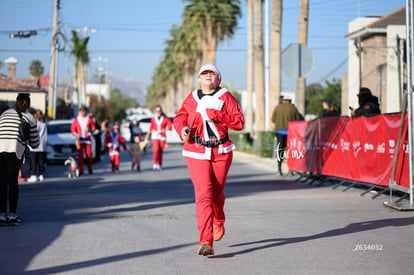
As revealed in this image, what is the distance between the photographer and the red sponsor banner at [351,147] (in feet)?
40.3

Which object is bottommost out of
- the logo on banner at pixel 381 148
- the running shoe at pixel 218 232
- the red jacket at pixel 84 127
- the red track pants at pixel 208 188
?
the running shoe at pixel 218 232

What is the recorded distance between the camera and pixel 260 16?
40656mm

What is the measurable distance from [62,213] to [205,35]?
4881cm

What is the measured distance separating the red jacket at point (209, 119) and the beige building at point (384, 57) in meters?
32.2

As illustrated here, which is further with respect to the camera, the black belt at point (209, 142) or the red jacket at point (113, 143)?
the red jacket at point (113, 143)

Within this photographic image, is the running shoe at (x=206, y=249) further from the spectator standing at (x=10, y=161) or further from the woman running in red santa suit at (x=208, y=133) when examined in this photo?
the spectator standing at (x=10, y=161)

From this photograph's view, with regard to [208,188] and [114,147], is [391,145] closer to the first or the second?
[208,188]

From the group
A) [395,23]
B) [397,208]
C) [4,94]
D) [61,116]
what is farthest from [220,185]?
[61,116]

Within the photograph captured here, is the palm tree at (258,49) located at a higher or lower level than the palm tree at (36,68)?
lower

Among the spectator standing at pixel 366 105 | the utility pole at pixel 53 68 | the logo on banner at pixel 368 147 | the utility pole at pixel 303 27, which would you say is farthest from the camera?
the utility pole at pixel 53 68

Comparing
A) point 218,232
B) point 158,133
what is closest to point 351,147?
point 218,232

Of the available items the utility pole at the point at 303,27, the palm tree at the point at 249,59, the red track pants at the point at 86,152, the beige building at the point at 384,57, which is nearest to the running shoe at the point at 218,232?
the red track pants at the point at 86,152

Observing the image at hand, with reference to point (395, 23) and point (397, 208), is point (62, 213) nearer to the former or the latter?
point (397, 208)

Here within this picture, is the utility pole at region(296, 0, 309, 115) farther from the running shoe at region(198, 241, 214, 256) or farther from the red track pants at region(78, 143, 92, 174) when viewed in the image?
the running shoe at region(198, 241, 214, 256)
